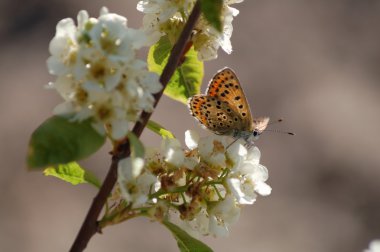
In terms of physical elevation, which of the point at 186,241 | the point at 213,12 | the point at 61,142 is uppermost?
the point at 213,12

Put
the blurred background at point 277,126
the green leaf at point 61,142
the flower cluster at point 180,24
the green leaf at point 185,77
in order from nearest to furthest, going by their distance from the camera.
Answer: the green leaf at point 61,142 < the flower cluster at point 180,24 < the green leaf at point 185,77 < the blurred background at point 277,126

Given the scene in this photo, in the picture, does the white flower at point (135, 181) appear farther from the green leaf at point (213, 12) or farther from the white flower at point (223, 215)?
the green leaf at point (213, 12)

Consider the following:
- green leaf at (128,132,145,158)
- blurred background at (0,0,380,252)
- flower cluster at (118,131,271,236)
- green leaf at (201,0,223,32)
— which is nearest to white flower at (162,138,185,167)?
flower cluster at (118,131,271,236)

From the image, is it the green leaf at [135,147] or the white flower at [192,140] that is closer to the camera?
the green leaf at [135,147]

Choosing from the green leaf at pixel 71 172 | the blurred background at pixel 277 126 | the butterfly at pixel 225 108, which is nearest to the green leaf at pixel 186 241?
the green leaf at pixel 71 172

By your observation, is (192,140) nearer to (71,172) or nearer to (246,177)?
(246,177)

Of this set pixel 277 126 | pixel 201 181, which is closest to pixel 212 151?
pixel 201 181
